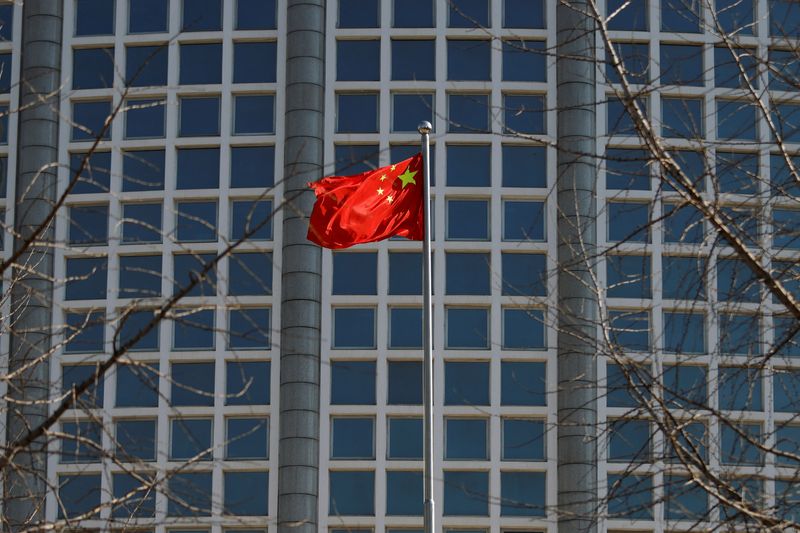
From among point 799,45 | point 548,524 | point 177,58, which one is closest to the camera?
point 799,45

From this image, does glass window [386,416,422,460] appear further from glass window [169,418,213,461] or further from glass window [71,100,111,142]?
glass window [71,100,111,142]

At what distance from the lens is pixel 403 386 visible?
40000 mm

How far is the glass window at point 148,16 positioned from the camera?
1661 inches

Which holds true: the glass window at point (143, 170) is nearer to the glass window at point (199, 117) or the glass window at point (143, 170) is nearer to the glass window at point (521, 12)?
the glass window at point (199, 117)

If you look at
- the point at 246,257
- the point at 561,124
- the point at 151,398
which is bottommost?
the point at 151,398

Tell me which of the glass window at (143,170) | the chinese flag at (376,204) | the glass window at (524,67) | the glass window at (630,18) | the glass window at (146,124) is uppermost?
the glass window at (630,18)

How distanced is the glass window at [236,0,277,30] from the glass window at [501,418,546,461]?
43.0ft

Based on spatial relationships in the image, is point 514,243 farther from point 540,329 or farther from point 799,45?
point 799,45

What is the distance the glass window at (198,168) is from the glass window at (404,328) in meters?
6.31

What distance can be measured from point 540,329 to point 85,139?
552 inches

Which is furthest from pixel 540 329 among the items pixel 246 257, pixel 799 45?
pixel 799 45

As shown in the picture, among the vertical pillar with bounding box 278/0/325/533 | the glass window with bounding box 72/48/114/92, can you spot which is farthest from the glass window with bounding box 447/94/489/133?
the glass window with bounding box 72/48/114/92

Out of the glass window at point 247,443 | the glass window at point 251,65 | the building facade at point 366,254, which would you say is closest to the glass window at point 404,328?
the building facade at point 366,254

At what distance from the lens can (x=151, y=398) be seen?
132 ft
